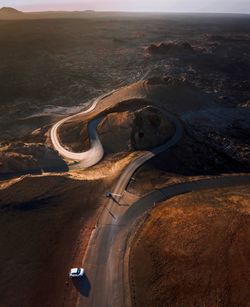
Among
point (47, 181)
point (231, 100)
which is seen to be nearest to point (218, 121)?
point (231, 100)

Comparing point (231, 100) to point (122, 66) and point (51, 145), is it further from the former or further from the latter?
point (122, 66)

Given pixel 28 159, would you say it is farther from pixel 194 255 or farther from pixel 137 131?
pixel 194 255

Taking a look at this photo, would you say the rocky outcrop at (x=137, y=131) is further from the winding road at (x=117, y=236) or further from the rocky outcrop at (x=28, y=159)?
the rocky outcrop at (x=28, y=159)

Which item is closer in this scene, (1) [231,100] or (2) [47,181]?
(2) [47,181]

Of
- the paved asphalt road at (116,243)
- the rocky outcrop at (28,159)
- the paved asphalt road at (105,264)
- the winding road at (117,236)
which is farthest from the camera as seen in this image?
the rocky outcrop at (28,159)

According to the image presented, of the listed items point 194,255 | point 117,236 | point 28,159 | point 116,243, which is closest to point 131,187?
point 117,236

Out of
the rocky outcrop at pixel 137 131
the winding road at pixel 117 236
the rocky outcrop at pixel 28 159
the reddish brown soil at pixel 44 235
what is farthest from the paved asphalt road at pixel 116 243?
the rocky outcrop at pixel 28 159

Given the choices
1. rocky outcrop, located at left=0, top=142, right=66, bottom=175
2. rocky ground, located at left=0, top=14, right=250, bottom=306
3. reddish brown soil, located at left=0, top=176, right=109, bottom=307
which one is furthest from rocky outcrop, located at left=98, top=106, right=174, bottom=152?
reddish brown soil, located at left=0, top=176, right=109, bottom=307

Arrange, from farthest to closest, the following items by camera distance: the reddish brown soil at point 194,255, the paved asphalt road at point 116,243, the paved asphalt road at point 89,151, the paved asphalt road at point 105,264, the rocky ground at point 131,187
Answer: the paved asphalt road at point 89,151 → the rocky ground at point 131,187 → the paved asphalt road at point 116,243 → the paved asphalt road at point 105,264 → the reddish brown soil at point 194,255
